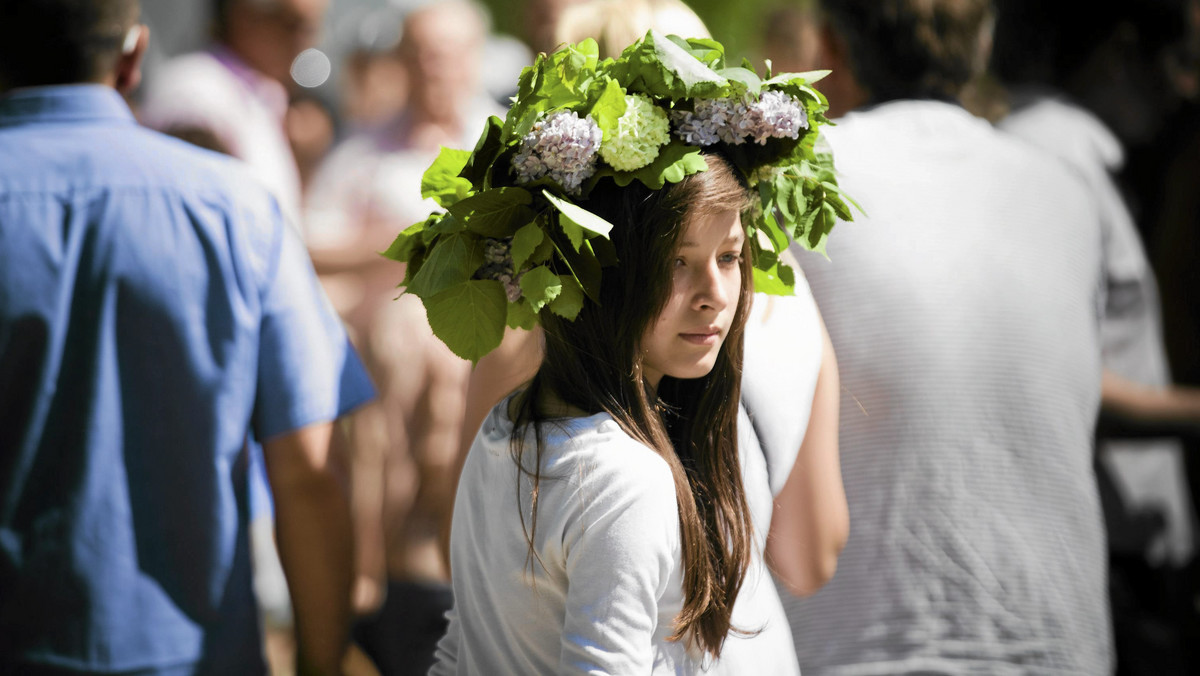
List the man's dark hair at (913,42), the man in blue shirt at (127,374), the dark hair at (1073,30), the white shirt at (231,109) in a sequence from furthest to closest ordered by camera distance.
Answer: the dark hair at (1073,30), the white shirt at (231,109), the man's dark hair at (913,42), the man in blue shirt at (127,374)

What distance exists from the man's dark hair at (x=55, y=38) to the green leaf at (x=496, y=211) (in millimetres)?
1061

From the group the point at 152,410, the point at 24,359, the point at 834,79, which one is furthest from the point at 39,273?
the point at 834,79

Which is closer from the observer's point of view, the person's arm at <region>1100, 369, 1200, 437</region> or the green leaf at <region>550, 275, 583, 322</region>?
the green leaf at <region>550, 275, 583, 322</region>

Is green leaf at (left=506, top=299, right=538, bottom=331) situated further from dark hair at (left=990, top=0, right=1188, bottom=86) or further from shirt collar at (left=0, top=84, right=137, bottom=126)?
dark hair at (left=990, top=0, right=1188, bottom=86)

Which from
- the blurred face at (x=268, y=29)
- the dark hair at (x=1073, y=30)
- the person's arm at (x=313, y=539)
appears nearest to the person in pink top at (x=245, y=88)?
the blurred face at (x=268, y=29)

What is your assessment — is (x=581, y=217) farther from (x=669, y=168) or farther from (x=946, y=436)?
(x=946, y=436)

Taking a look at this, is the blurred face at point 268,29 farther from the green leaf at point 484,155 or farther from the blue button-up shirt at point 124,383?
the green leaf at point 484,155

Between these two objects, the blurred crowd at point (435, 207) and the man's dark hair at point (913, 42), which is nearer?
the man's dark hair at point (913, 42)

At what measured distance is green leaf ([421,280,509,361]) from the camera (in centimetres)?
171

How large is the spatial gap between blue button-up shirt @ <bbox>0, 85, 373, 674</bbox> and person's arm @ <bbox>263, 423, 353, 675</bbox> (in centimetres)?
9

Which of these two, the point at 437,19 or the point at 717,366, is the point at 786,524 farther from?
the point at 437,19

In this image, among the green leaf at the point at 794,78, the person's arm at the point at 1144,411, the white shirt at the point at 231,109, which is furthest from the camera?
the white shirt at the point at 231,109

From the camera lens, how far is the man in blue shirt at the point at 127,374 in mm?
2150

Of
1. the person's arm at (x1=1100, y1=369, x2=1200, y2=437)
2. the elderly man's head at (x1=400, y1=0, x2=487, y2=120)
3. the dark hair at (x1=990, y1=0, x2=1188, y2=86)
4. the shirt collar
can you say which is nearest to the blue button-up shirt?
the shirt collar
